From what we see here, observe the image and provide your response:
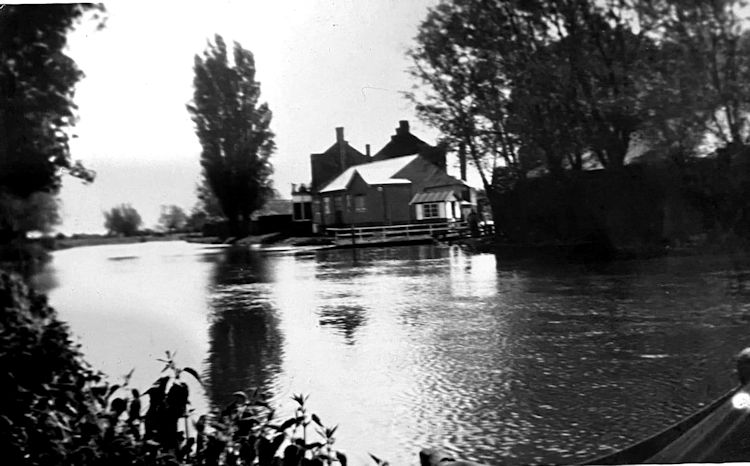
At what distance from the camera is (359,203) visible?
1.83m

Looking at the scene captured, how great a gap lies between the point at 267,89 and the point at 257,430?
0.83 metres

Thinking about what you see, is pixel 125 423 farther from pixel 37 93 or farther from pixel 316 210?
pixel 37 93

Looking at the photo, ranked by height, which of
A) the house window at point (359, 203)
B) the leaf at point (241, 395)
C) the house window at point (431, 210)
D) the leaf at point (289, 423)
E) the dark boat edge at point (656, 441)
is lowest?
the dark boat edge at point (656, 441)

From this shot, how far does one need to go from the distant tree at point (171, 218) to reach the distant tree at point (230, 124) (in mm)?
106

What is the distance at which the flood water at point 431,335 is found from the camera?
1.56 meters

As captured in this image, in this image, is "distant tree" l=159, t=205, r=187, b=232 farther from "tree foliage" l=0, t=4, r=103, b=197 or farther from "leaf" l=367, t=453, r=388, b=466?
"leaf" l=367, t=453, r=388, b=466

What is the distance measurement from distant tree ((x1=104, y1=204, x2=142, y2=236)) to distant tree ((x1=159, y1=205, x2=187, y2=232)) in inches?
2.3

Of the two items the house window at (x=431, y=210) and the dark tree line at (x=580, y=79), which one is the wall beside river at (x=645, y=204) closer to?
the dark tree line at (x=580, y=79)

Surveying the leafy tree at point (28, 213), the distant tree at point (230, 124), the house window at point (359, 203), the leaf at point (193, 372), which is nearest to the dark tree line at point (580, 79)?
the house window at point (359, 203)

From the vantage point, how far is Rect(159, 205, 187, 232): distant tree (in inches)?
71.0

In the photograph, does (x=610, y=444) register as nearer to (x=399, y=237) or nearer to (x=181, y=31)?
(x=399, y=237)

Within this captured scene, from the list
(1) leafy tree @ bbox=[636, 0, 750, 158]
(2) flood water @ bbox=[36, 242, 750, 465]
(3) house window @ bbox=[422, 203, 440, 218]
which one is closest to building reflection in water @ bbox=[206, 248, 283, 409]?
(2) flood water @ bbox=[36, 242, 750, 465]

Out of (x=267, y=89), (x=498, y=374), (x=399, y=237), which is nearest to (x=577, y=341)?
(x=498, y=374)

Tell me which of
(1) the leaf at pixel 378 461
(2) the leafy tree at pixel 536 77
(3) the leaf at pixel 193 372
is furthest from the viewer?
(2) the leafy tree at pixel 536 77
